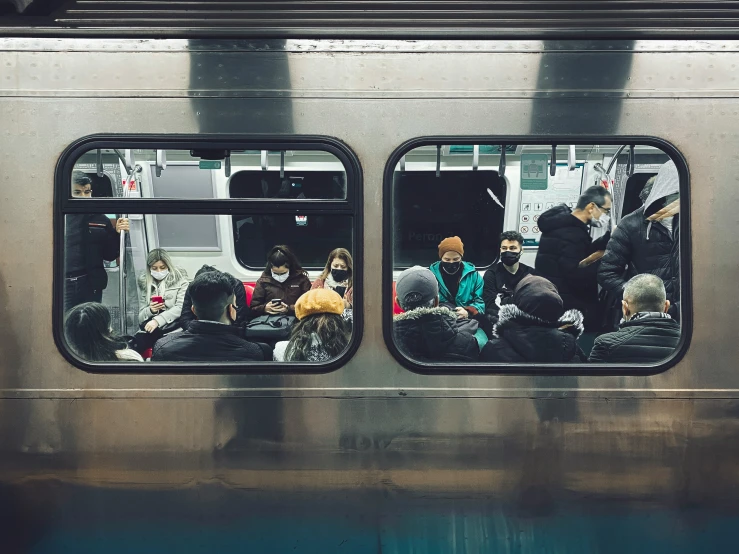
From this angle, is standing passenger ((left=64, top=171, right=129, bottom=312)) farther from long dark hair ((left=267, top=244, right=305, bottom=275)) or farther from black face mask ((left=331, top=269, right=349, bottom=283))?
black face mask ((left=331, top=269, right=349, bottom=283))

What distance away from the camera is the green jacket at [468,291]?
3189mm

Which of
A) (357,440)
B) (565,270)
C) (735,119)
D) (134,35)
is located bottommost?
(357,440)

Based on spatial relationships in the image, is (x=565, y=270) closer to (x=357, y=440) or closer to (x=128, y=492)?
(x=357, y=440)

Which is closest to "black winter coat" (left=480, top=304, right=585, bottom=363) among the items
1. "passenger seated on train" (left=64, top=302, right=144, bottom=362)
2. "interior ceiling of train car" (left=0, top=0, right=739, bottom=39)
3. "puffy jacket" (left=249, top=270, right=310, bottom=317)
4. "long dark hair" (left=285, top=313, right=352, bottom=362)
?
"long dark hair" (left=285, top=313, right=352, bottom=362)

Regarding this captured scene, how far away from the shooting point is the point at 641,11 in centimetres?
310

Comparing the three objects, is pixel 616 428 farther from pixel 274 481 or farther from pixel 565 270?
pixel 274 481

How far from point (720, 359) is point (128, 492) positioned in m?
2.88

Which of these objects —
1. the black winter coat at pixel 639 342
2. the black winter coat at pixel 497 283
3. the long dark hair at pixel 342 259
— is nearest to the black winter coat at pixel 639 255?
the black winter coat at pixel 639 342

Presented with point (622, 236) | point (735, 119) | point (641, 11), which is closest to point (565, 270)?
point (622, 236)

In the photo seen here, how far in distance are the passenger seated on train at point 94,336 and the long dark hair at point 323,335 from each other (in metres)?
Answer: 0.77

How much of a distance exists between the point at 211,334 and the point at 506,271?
148cm

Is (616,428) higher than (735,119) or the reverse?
the reverse

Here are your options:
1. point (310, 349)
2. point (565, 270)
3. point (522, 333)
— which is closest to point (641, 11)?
point (565, 270)

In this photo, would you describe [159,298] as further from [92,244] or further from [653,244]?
[653,244]
